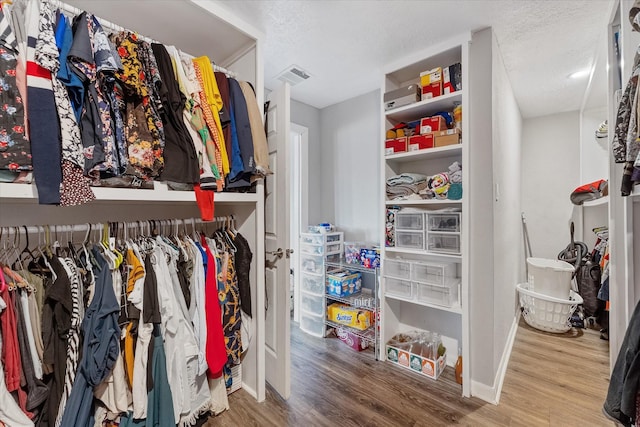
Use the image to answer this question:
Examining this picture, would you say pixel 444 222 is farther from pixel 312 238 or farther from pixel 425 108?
pixel 312 238

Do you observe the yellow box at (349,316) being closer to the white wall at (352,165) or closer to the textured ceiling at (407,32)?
the white wall at (352,165)

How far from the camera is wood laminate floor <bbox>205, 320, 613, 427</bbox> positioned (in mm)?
1675

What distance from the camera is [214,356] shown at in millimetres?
1548

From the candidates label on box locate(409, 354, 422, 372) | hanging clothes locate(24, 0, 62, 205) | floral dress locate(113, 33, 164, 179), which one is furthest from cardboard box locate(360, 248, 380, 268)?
hanging clothes locate(24, 0, 62, 205)

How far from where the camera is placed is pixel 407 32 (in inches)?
75.9

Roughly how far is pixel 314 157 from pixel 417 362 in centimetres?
225

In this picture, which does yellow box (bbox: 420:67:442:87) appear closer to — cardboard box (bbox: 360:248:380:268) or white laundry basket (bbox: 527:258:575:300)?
cardboard box (bbox: 360:248:380:268)

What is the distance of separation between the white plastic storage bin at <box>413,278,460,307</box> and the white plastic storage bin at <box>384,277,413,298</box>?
0.06m

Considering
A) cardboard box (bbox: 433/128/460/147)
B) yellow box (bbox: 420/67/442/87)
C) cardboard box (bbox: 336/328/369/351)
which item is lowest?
cardboard box (bbox: 336/328/369/351)

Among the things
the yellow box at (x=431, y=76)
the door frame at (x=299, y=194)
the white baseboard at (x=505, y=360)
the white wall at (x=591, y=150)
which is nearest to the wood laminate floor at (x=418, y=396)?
the white baseboard at (x=505, y=360)

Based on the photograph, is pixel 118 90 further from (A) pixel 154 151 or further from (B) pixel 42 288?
(B) pixel 42 288

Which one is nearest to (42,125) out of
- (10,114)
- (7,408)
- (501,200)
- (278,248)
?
(10,114)

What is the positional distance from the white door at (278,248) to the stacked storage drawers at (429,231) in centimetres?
99

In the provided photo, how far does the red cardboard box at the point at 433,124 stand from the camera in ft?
6.93
